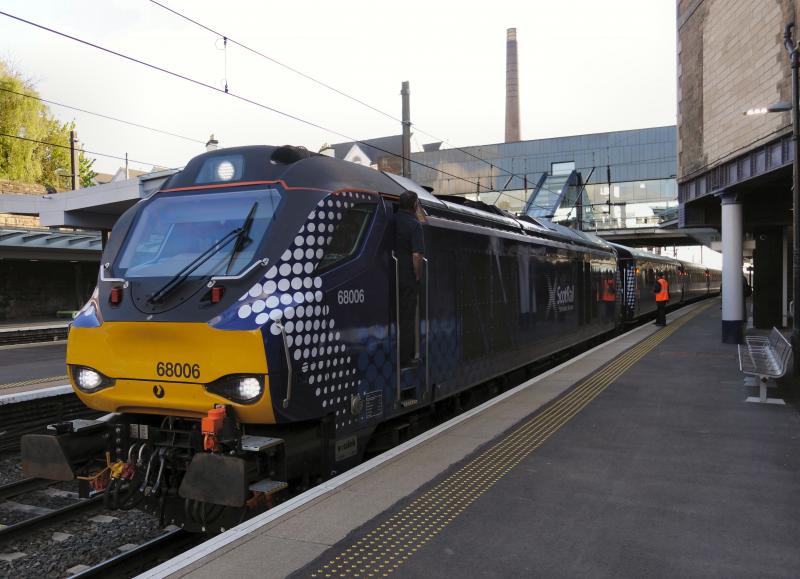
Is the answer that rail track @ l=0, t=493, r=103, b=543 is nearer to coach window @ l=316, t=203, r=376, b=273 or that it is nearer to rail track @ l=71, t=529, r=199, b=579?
rail track @ l=71, t=529, r=199, b=579

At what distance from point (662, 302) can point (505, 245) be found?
1426 centimetres

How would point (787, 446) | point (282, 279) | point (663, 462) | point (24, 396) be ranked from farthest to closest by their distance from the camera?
1. point (24, 396)
2. point (787, 446)
3. point (663, 462)
4. point (282, 279)

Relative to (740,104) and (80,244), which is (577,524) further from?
(80,244)

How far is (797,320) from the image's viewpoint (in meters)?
12.1

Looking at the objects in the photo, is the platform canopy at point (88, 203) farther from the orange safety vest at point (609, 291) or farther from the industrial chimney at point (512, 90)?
the industrial chimney at point (512, 90)

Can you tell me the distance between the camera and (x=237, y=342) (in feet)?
15.6

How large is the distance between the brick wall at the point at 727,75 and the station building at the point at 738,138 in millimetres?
25

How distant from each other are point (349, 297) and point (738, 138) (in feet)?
49.5

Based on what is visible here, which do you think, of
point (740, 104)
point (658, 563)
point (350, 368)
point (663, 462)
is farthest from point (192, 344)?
point (740, 104)

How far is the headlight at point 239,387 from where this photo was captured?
477 centimetres

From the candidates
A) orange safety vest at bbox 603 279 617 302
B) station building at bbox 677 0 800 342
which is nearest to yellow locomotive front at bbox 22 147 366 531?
station building at bbox 677 0 800 342

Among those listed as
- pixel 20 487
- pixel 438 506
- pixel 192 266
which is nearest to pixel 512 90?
pixel 20 487

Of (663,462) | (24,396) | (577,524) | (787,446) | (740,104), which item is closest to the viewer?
(577,524)

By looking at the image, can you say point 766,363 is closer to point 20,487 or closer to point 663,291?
point 20,487
